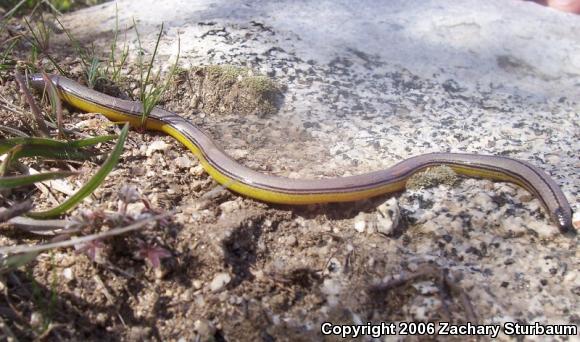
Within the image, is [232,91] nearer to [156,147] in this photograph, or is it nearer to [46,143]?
[156,147]

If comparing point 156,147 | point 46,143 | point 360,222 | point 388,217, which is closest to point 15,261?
point 46,143

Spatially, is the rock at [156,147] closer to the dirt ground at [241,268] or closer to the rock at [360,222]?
the dirt ground at [241,268]

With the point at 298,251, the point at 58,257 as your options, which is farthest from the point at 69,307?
the point at 298,251

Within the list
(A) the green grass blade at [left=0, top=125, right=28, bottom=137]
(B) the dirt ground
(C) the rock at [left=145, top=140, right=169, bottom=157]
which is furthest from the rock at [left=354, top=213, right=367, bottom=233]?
(A) the green grass blade at [left=0, top=125, right=28, bottom=137]

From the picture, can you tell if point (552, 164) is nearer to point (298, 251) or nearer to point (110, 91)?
point (298, 251)

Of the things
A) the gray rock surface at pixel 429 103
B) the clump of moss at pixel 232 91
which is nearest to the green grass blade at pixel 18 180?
the gray rock surface at pixel 429 103

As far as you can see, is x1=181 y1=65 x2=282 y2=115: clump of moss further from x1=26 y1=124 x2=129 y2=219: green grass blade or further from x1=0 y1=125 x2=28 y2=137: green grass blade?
x1=26 y1=124 x2=129 y2=219: green grass blade
